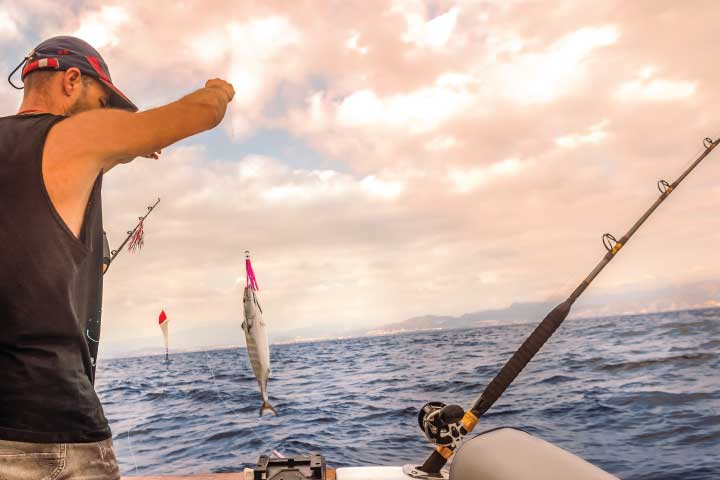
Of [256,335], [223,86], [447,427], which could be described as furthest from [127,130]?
[256,335]

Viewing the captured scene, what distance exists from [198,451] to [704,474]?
7.46 metres

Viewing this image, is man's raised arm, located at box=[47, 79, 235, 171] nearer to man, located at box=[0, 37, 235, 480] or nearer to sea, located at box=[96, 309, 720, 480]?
man, located at box=[0, 37, 235, 480]

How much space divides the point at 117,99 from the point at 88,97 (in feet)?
0.39

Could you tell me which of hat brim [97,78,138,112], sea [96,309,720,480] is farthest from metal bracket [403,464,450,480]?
hat brim [97,78,138,112]

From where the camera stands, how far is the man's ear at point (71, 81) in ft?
5.97

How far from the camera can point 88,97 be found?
188 cm

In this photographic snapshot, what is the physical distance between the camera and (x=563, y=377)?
1520cm

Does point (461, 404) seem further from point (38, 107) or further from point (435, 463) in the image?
point (38, 107)

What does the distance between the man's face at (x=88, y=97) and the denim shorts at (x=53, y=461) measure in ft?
3.64

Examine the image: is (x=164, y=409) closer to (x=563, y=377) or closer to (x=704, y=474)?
(x=563, y=377)

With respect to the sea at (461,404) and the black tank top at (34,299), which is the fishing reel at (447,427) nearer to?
the sea at (461,404)

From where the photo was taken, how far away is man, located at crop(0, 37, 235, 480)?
1.48 m

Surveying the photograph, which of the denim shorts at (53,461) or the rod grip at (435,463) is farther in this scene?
the rod grip at (435,463)

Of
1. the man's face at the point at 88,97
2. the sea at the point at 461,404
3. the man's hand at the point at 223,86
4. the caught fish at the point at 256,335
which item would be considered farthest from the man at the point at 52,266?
the caught fish at the point at 256,335
